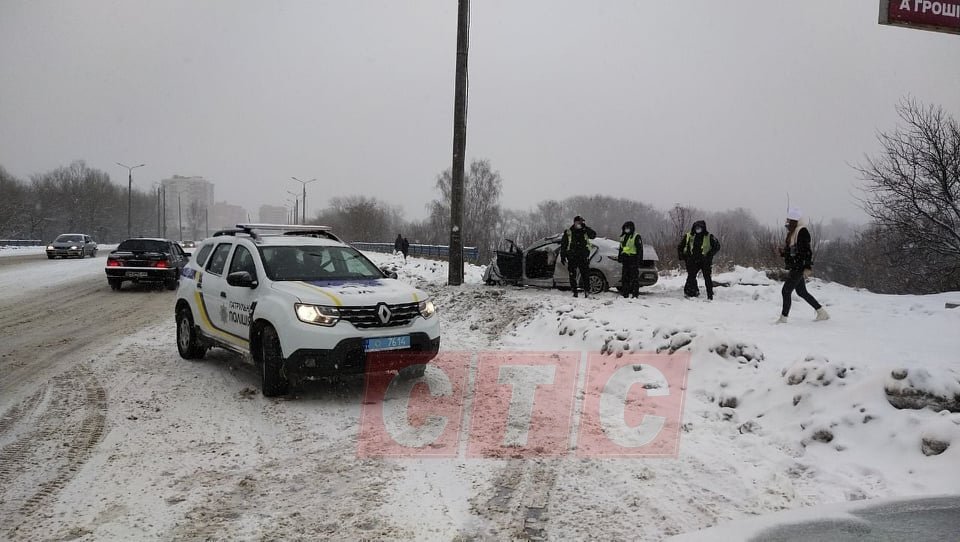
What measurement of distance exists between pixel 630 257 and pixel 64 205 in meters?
102

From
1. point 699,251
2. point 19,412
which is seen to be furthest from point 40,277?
point 699,251

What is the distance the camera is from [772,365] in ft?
20.9

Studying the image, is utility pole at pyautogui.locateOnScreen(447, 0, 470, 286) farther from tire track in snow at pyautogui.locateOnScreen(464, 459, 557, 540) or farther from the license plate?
tire track in snow at pyautogui.locateOnScreen(464, 459, 557, 540)

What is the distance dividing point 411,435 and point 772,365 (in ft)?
13.1

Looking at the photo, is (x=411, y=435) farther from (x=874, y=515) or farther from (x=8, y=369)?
(x=8, y=369)

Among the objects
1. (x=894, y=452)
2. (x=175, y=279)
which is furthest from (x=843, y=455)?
(x=175, y=279)

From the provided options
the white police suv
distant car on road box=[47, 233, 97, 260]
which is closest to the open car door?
the white police suv

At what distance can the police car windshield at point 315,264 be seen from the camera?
6738 millimetres

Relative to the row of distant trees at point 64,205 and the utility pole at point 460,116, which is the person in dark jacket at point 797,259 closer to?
the utility pole at point 460,116

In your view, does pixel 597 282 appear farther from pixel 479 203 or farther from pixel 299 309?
pixel 479 203

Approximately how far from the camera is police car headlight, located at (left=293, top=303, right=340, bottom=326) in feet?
19.1

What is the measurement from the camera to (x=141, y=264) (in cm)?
1783

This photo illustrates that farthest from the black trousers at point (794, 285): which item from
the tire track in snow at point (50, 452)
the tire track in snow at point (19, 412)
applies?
the tire track in snow at point (19, 412)

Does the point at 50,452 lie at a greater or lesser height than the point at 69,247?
lesser
